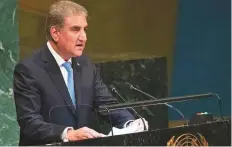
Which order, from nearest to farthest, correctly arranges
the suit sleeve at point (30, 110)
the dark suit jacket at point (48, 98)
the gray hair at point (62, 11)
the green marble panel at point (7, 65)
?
the suit sleeve at point (30, 110)
the dark suit jacket at point (48, 98)
the gray hair at point (62, 11)
the green marble panel at point (7, 65)

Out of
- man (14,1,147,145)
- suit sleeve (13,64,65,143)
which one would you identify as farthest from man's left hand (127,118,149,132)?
suit sleeve (13,64,65,143)

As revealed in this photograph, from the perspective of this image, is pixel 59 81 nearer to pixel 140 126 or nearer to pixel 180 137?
pixel 140 126

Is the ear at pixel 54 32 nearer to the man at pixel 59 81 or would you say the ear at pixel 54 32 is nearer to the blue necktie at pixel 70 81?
the man at pixel 59 81

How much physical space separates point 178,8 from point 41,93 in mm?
2724

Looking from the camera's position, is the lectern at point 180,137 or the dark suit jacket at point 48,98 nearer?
the lectern at point 180,137

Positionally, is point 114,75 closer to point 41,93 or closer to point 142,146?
point 41,93

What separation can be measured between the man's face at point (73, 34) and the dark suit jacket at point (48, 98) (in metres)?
0.12

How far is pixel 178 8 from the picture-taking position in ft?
19.0

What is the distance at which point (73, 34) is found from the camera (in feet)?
11.1

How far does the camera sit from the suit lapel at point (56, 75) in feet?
11.1

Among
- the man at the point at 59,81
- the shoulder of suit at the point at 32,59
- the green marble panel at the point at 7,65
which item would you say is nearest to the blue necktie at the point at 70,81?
the man at the point at 59,81

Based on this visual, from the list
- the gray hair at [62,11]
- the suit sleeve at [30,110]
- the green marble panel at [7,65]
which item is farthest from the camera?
the green marble panel at [7,65]

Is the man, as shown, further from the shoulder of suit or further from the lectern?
the lectern

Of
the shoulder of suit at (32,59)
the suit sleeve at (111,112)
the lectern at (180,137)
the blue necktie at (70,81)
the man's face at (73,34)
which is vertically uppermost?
the man's face at (73,34)
